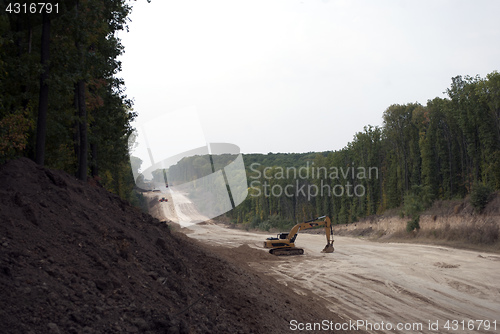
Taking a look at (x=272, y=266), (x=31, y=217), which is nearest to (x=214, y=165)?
(x=272, y=266)

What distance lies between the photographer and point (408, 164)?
6134 cm

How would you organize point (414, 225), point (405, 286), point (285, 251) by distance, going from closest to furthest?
point (405, 286), point (285, 251), point (414, 225)

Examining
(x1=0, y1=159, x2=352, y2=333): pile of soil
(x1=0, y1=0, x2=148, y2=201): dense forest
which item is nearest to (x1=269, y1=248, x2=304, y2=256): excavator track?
(x1=0, y1=0, x2=148, y2=201): dense forest

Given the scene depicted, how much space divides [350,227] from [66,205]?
175ft

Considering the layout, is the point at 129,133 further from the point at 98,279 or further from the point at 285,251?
the point at 98,279

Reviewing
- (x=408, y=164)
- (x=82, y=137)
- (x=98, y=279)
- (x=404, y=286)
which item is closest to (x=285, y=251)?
(x=404, y=286)

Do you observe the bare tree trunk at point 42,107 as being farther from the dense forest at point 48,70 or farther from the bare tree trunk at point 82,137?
the bare tree trunk at point 82,137

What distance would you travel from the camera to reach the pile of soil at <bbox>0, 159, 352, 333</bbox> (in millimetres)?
4953

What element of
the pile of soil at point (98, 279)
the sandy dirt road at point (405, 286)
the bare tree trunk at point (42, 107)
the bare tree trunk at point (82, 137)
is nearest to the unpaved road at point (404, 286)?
the sandy dirt road at point (405, 286)

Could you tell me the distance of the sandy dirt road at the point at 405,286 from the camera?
1011 cm

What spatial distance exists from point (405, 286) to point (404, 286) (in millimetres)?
37

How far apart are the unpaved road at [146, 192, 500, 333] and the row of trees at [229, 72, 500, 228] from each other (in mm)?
17765

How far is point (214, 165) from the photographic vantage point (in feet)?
251

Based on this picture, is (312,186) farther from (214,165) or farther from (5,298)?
(5,298)
